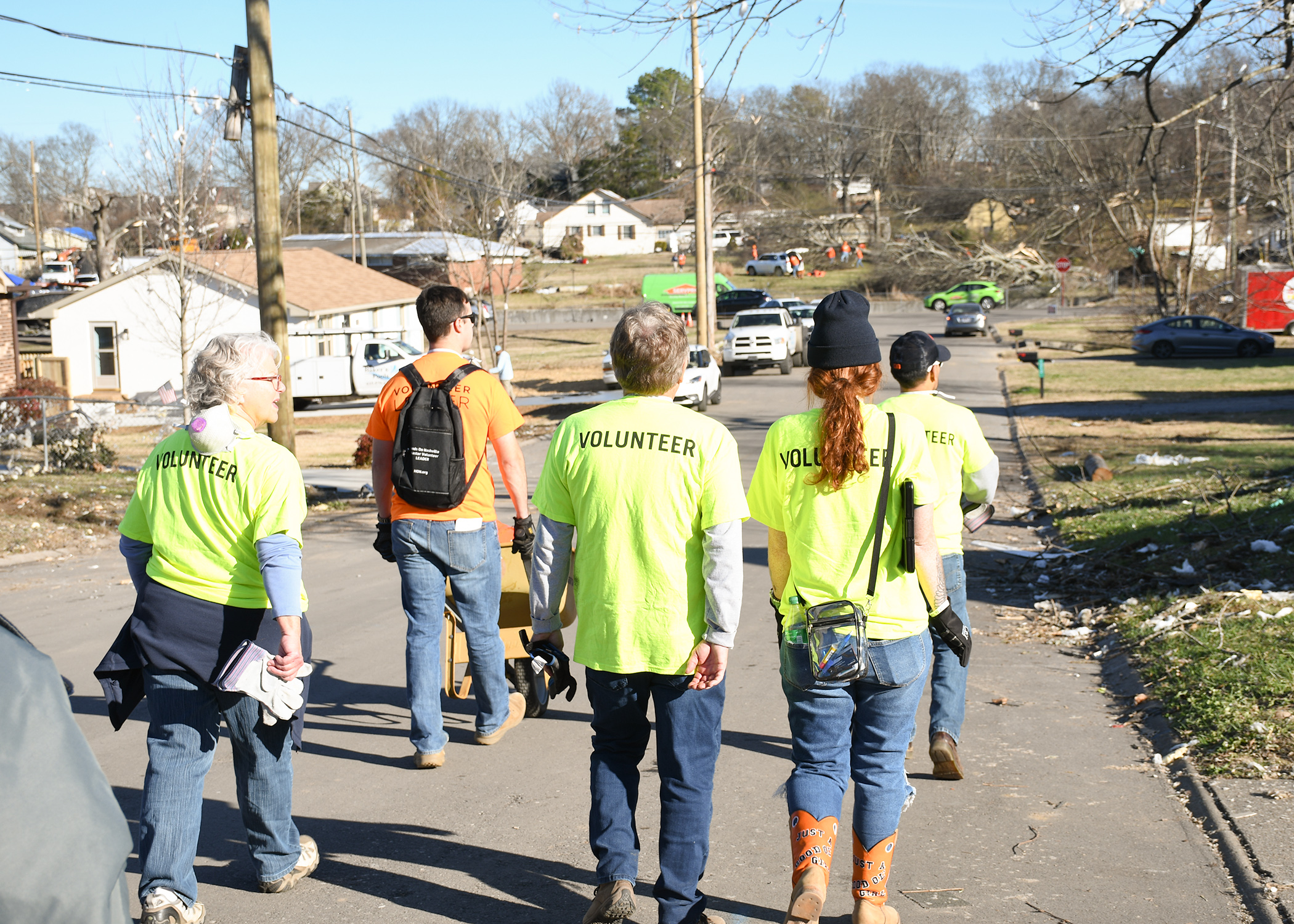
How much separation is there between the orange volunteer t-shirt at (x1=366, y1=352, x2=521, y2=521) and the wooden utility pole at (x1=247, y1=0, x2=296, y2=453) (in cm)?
649

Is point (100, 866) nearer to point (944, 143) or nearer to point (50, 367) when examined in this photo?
point (50, 367)

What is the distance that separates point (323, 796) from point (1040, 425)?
1788 centimetres

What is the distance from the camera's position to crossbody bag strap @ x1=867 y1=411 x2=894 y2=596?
3447 mm

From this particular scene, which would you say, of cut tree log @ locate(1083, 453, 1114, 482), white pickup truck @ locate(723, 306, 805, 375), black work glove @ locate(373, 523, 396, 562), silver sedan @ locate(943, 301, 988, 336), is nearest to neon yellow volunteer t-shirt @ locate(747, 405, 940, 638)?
black work glove @ locate(373, 523, 396, 562)

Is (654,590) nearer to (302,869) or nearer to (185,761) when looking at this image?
(185,761)

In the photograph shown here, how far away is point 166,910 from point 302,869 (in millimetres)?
594

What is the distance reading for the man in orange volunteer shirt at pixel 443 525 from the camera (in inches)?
196

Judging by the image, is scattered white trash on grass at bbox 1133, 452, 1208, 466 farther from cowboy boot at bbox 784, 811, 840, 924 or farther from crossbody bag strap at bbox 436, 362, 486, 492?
cowboy boot at bbox 784, 811, 840, 924

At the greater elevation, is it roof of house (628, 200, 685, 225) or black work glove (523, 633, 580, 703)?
roof of house (628, 200, 685, 225)

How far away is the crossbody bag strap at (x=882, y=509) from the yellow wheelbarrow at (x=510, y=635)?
8.06ft

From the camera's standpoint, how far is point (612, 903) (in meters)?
3.49

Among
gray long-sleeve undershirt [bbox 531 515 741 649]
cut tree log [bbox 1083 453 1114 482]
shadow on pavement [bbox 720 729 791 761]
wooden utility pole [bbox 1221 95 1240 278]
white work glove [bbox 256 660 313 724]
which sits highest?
wooden utility pole [bbox 1221 95 1240 278]

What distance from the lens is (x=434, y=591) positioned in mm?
5035

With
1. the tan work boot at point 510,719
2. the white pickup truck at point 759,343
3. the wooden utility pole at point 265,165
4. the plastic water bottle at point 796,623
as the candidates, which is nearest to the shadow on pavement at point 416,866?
the tan work boot at point 510,719
